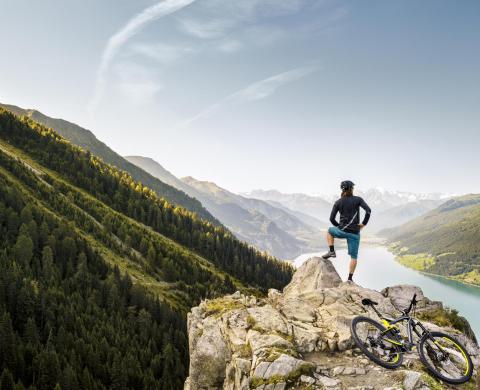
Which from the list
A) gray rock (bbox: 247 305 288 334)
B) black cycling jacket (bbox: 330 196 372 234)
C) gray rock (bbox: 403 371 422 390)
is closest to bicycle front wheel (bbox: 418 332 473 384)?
gray rock (bbox: 403 371 422 390)

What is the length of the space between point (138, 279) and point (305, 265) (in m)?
134

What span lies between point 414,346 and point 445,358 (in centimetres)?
117

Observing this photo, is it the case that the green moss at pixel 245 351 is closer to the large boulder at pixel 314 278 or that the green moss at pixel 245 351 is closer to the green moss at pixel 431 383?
the green moss at pixel 431 383

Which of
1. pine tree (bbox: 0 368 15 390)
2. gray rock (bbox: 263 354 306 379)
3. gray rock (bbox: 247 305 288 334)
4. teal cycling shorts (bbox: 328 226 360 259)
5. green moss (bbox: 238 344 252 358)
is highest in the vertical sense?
teal cycling shorts (bbox: 328 226 360 259)

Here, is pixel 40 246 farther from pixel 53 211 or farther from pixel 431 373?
pixel 431 373

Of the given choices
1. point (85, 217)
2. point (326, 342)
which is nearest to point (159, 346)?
point (85, 217)

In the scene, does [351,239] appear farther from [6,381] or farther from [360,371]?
[6,381]

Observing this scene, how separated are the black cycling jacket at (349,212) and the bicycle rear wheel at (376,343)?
646 cm

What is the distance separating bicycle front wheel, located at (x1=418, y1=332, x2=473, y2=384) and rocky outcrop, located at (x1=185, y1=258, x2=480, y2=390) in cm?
49

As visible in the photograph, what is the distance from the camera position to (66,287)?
123 meters

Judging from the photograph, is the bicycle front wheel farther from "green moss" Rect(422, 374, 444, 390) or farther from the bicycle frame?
the bicycle frame

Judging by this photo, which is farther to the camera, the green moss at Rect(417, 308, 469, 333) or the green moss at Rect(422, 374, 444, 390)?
the green moss at Rect(417, 308, 469, 333)

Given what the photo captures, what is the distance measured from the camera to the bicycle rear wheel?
531 inches

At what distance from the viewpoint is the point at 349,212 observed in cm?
2009
